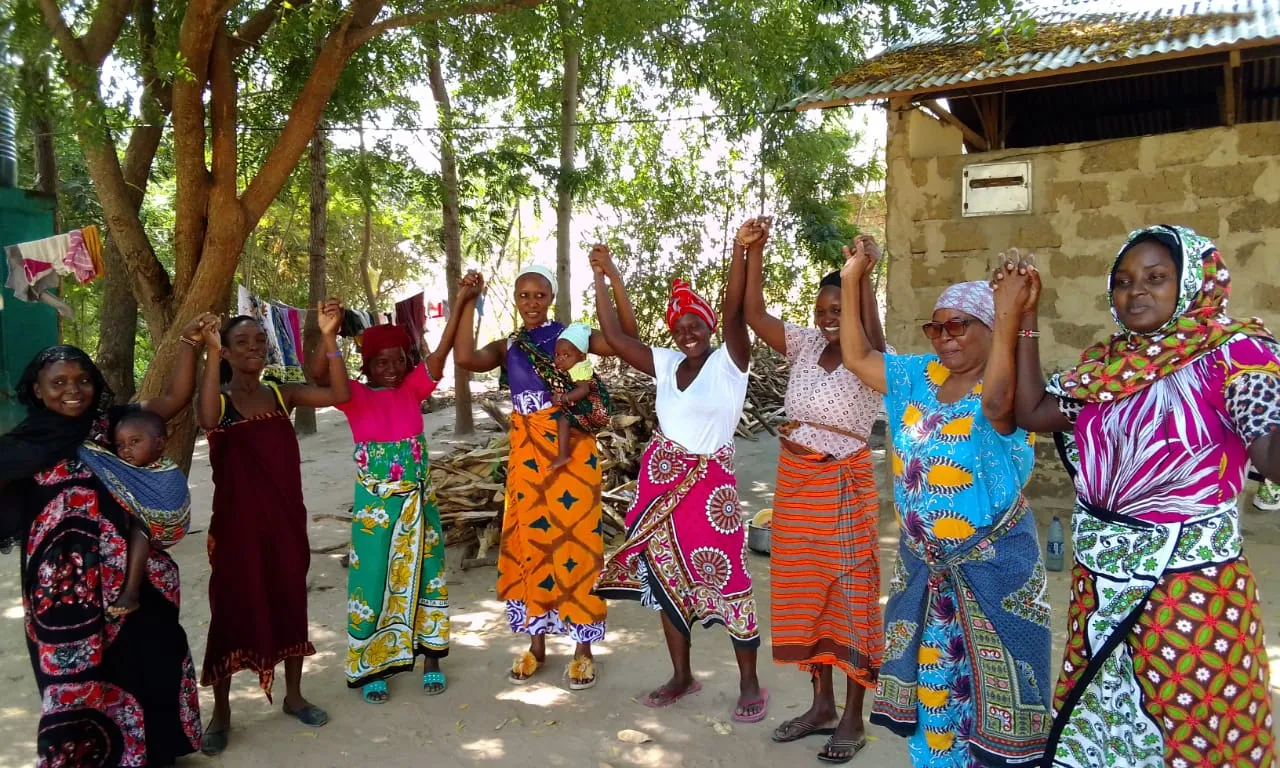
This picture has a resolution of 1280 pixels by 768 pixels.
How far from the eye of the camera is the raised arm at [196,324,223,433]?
11.3 feet

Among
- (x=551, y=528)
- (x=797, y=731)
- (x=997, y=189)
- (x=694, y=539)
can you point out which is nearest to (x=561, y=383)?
(x=551, y=528)

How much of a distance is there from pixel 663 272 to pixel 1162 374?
503 inches

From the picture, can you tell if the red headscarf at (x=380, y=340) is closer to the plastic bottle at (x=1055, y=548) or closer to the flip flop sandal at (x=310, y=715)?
the flip flop sandal at (x=310, y=715)

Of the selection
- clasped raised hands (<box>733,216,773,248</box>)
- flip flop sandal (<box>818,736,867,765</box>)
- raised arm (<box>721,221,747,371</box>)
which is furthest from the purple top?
flip flop sandal (<box>818,736,867,765</box>)

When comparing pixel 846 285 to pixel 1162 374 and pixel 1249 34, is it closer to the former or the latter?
pixel 1162 374

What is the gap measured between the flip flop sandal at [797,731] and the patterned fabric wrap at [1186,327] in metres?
1.98

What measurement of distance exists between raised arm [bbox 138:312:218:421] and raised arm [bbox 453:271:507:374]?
105 cm

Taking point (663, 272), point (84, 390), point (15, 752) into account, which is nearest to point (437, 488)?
point (15, 752)

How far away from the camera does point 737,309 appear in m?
3.59

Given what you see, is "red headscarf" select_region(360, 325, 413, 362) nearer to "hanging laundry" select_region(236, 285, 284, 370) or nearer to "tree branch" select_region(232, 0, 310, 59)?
"hanging laundry" select_region(236, 285, 284, 370)

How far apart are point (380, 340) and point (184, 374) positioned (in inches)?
32.9

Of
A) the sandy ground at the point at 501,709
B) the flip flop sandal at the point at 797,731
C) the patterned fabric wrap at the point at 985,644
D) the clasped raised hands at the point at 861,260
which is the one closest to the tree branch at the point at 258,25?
the sandy ground at the point at 501,709

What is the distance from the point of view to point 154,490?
10.7 ft

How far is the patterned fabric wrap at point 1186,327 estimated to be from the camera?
212 centimetres
